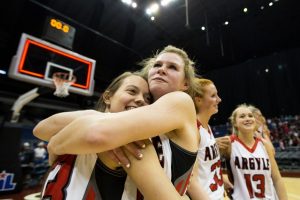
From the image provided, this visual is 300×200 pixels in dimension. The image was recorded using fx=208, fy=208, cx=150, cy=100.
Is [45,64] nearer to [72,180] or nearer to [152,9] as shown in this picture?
[152,9]

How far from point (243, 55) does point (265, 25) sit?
313 centimetres

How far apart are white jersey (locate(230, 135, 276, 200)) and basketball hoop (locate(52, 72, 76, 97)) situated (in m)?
4.56

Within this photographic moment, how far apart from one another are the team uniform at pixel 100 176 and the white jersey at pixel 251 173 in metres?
1.54

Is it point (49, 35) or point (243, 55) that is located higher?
point (243, 55)

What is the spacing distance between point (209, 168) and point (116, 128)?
1.42 metres

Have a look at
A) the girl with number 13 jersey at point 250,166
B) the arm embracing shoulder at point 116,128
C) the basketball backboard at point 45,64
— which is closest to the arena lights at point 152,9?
the basketball backboard at point 45,64

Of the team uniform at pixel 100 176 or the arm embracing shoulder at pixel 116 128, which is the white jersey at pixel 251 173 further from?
the arm embracing shoulder at pixel 116 128

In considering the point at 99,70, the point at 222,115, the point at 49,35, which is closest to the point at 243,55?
the point at 222,115

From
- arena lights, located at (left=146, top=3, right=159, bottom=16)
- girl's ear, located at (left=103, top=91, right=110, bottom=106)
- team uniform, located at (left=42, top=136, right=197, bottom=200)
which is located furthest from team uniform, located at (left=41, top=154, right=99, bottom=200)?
arena lights, located at (left=146, top=3, right=159, bottom=16)

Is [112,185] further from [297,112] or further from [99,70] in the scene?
[297,112]

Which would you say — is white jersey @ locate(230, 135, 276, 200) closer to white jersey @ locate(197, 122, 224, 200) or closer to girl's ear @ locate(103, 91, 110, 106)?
white jersey @ locate(197, 122, 224, 200)

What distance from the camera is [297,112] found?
11883 millimetres

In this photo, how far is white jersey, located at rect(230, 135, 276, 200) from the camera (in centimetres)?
219

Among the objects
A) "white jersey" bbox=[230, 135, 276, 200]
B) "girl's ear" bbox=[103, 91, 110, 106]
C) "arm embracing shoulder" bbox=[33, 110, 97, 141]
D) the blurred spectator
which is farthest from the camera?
the blurred spectator
